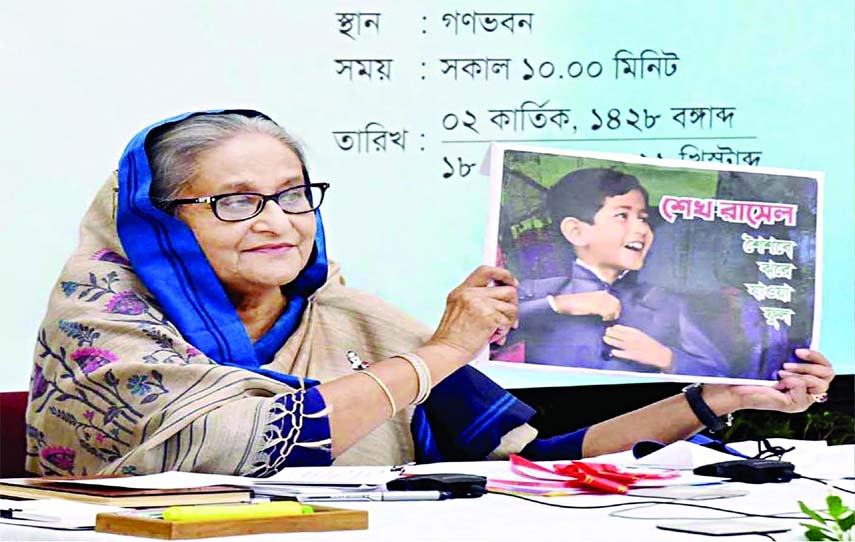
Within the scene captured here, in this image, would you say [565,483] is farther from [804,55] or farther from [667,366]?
[804,55]

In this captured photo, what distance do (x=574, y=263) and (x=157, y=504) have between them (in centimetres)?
108

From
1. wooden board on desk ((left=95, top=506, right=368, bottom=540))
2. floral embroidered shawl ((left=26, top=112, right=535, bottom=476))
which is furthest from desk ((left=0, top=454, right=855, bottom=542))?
floral embroidered shawl ((left=26, top=112, right=535, bottom=476))

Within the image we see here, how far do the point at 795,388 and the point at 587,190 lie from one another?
50 centimetres

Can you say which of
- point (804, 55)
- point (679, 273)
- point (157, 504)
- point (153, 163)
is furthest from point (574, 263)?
point (804, 55)

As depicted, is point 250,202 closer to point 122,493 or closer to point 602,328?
point 602,328

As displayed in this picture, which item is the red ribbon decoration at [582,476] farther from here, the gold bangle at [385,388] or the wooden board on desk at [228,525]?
the wooden board on desk at [228,525]

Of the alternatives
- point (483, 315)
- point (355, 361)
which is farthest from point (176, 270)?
point (483, 315)

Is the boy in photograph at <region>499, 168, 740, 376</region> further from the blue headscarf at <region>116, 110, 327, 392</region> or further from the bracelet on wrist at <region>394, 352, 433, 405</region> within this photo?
the blue headscarf at <region>116, 110, 327, 392</region>

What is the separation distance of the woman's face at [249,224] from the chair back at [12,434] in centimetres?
52

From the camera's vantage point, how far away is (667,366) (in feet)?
8.77

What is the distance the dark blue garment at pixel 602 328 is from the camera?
2668 millimetres

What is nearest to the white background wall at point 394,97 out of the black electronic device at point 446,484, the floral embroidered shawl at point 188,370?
the floral embroidered shawl at point 188,370

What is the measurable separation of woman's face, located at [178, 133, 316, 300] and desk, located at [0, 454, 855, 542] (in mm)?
972

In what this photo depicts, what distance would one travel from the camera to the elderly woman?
2.50m
